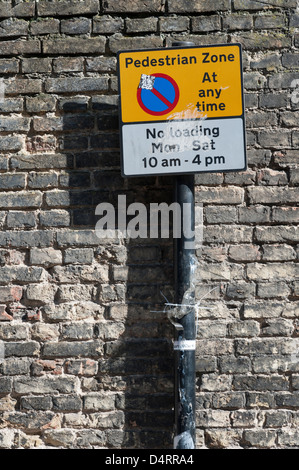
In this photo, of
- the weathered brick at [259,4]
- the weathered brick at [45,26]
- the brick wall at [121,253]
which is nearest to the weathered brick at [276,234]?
the brick wall at [121,253]

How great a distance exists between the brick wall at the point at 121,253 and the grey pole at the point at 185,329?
5.1 inches

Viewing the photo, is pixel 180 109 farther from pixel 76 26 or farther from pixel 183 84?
pixel 76 26

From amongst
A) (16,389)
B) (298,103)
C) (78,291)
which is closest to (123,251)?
(78,291)

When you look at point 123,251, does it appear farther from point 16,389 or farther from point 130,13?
point 130,13

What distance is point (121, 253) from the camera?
308 centimetres

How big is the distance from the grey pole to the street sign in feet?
0.37

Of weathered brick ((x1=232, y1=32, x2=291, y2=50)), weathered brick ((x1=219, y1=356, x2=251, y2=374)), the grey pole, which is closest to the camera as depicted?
the grey pole

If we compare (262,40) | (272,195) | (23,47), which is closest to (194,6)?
(262,40)

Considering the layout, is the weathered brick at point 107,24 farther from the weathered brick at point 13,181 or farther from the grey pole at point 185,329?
the weathered brick at point 13,181

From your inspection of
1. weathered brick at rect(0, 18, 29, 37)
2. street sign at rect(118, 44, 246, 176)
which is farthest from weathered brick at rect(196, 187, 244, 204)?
weathered brick at rect(0, 18, 29, 37)

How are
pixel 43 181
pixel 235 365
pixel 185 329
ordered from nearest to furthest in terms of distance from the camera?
pixel 185 329 < pixel 235 365 < pixel 43 181

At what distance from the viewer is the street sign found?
9.39 feet

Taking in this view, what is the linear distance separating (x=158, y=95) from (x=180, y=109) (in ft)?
0.41

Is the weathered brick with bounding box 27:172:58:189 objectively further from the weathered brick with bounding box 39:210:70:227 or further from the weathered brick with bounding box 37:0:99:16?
the weathered brick with bounding box 37:0:99:16
